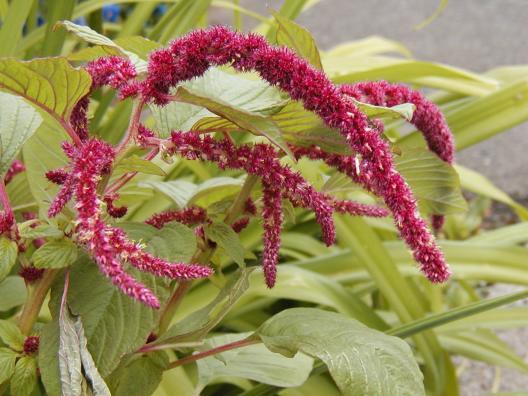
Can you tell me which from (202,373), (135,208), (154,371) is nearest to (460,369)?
(135,208)

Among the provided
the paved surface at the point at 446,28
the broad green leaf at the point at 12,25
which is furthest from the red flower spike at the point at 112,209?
the paved surface at the point at 446,28

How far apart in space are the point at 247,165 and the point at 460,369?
4.16ft

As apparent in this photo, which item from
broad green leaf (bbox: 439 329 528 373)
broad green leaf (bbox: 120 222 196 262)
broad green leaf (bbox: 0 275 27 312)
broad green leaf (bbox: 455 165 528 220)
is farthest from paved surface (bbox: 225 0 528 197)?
broad green leaf (bbox: 120 222 196 262)

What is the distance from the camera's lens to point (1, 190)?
0.69 metres

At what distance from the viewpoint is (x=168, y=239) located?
0.68 meters

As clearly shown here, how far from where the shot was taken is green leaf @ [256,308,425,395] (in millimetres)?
658

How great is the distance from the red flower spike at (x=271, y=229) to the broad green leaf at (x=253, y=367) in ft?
0.58

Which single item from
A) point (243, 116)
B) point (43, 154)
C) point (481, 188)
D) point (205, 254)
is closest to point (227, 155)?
point (243, 116)

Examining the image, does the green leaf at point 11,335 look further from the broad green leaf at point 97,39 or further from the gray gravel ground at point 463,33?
the gray gravel ground at point 463,33

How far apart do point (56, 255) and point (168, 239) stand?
9 cm

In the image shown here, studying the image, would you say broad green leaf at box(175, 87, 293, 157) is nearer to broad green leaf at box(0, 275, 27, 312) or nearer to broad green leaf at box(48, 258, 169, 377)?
broad green leaf at box(48, 258, 169, 377)

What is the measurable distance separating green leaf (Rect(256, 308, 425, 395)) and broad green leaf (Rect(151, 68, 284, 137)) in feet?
0.62

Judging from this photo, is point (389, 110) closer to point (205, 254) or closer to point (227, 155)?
point (227, 155)

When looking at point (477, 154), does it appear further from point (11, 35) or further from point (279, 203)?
point (279, 203)
